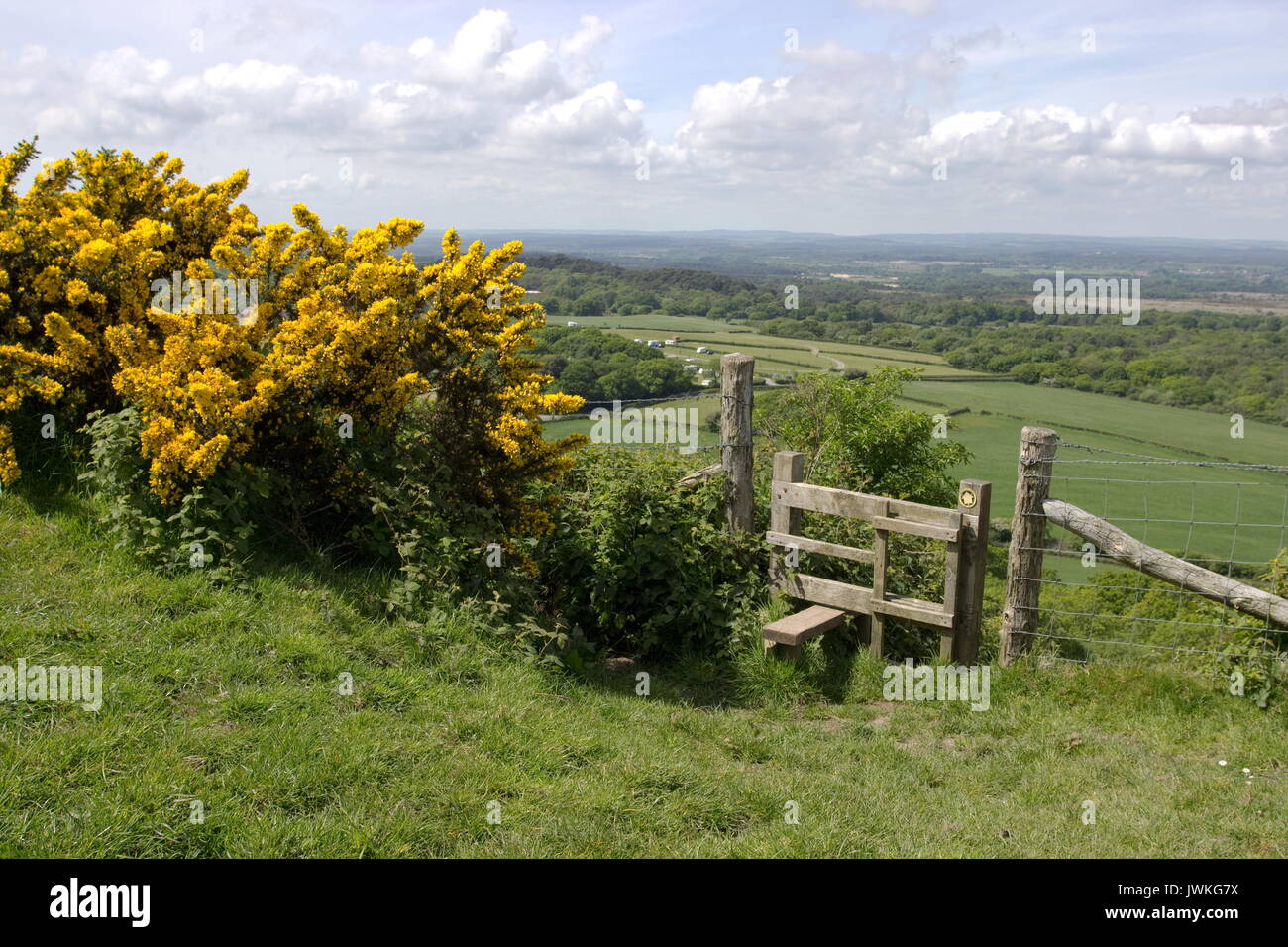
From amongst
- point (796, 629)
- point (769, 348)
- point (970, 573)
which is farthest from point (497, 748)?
point (769, 348)

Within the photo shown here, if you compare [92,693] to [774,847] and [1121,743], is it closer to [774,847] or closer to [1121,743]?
[774,847]

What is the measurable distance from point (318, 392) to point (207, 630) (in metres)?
2.19

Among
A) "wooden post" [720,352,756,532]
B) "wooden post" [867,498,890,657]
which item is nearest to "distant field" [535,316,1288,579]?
"wooden post" [720,352,756,532]

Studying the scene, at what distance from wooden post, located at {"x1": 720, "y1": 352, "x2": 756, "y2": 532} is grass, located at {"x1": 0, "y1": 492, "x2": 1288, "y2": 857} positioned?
1721 mm

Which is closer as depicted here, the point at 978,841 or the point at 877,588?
the point at 978,841

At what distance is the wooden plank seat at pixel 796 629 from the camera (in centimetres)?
695

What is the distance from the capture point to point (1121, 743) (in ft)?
19.6

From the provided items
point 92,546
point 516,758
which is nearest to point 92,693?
point 92,546

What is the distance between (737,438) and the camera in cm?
828

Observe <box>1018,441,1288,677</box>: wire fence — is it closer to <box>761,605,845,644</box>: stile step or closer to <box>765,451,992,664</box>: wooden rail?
<box>765,451,992,664</box>: wooden rail

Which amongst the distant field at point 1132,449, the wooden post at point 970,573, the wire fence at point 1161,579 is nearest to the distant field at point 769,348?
the distant field at point 1132,449

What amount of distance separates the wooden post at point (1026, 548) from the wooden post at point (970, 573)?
23 centimetres

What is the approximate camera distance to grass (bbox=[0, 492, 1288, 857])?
4000mm
